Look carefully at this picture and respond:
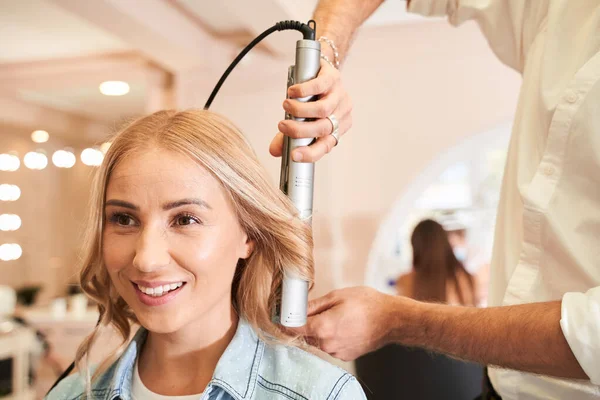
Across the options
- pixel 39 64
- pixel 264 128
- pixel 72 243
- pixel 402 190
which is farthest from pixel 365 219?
pixel 72 243

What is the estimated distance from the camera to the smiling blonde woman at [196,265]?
3.16ft

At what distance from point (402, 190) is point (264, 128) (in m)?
1.02

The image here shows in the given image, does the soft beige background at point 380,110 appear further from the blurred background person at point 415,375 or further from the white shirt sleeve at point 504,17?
the white shirt sleeve at point 504,17

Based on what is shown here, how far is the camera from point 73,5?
2.90m

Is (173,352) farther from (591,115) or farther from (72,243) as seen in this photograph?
(72,243)

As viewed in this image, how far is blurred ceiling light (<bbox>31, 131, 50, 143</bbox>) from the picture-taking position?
20.7 feet

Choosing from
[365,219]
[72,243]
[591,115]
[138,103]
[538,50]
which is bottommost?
[72,243]

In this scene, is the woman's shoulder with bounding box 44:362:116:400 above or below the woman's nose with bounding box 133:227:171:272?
below

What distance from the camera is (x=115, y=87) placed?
189 inches

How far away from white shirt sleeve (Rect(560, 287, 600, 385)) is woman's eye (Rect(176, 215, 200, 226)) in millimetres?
573

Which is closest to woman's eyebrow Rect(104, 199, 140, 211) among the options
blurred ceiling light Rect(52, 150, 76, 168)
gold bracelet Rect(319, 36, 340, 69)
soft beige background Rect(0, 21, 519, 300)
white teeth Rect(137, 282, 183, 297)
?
white teeth Rect(137, 282, 183, 297)

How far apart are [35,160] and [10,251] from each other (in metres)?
1.00

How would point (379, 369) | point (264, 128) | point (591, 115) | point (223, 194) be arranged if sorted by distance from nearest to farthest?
A: point (591, 115) < point (223, 194) < point (379, 369) < point (264, 128)

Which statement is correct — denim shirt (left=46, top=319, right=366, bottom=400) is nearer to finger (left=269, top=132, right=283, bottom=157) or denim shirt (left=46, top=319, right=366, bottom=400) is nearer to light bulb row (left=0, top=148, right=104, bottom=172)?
finger (left=269, top=132, right=283, bottom=157)
